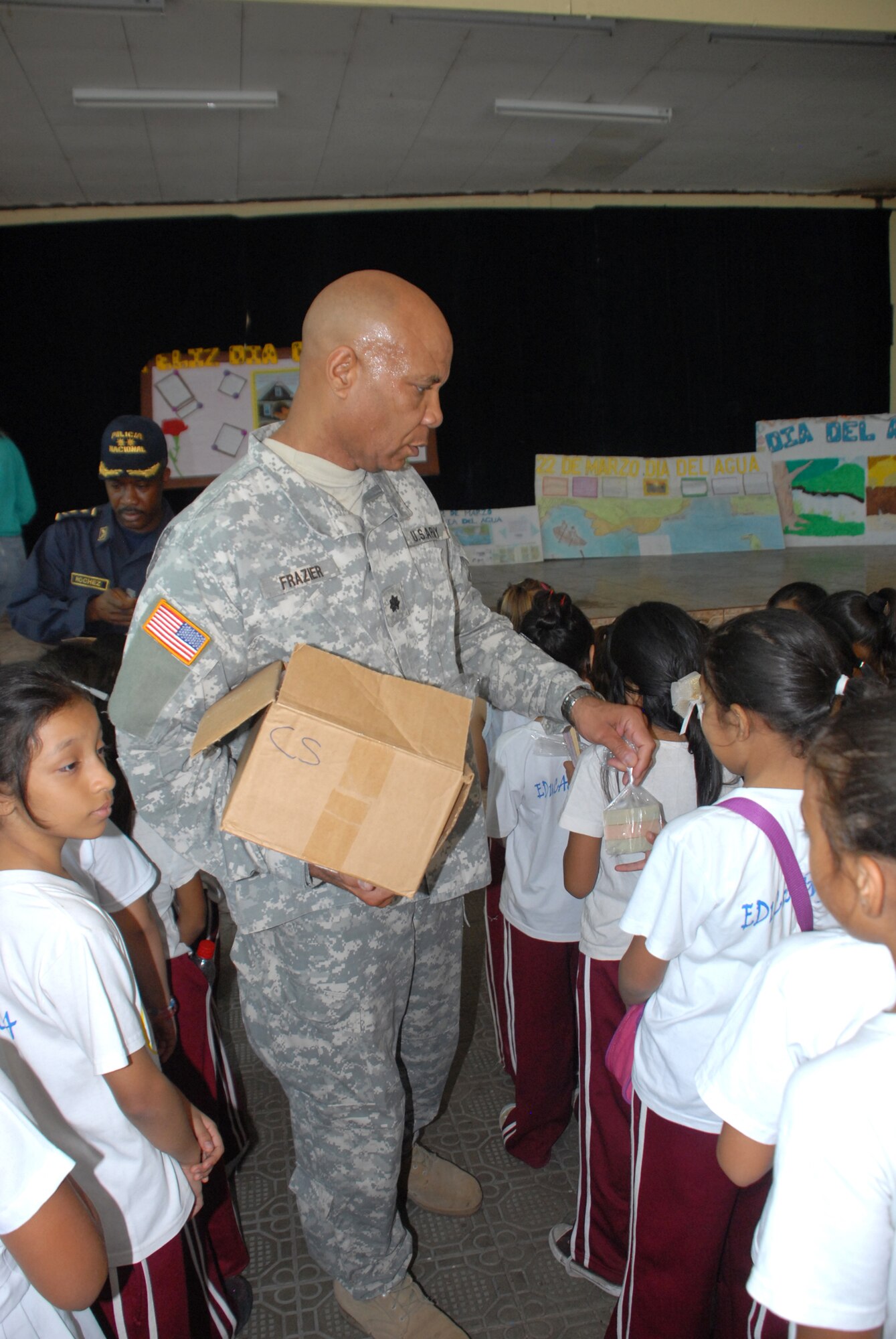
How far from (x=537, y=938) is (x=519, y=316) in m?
6.73

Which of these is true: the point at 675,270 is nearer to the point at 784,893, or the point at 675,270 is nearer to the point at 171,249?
the point at 171,249

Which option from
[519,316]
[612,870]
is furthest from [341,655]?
[519,316]

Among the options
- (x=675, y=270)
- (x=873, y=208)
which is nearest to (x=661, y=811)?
(x=675, y=270)

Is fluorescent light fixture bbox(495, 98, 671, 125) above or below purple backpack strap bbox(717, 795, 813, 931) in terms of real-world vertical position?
above

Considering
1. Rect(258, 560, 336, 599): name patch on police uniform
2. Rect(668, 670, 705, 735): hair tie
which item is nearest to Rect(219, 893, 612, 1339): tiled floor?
Rect(668, 670, 705, 735): hair tie

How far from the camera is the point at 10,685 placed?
1.06 m

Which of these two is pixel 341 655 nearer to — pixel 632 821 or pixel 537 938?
pixel 632 821

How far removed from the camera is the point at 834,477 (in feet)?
25.1

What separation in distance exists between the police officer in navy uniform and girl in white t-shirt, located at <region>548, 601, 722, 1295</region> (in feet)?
5.17

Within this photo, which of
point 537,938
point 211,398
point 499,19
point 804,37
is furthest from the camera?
point 211,398

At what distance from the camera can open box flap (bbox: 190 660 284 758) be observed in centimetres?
96

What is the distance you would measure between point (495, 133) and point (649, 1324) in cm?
650

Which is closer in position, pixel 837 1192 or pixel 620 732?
pixel 837 1192

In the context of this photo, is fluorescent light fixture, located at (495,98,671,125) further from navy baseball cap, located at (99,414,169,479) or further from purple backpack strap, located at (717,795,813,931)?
purple backpack strap, located at (717,795,813,931)
